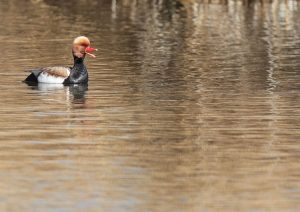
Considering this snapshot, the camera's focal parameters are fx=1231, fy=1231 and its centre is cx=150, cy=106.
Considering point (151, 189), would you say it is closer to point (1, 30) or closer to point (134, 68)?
point (134, 68)

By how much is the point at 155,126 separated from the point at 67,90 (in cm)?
691

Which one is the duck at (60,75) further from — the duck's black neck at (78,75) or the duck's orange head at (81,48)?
the duck's orange head at (81,48)

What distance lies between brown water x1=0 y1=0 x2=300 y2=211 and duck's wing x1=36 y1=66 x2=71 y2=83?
64 cm

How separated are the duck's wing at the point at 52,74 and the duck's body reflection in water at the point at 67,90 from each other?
156 mm

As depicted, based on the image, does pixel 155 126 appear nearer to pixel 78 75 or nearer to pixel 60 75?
pixel 78 75

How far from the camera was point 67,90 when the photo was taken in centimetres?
2511

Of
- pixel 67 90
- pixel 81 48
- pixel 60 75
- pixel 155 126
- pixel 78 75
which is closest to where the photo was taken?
pixel 155 126

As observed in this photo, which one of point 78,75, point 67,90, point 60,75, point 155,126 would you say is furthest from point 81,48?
point 155,126

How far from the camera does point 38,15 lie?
Answer: 51.5 meters

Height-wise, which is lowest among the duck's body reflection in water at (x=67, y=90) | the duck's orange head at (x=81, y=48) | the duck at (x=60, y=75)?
the duck's body reflection in water at (x=67, y=90)

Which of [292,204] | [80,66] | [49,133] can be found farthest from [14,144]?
[80,66]

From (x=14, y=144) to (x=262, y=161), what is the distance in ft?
11.5

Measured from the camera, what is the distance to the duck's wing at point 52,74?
1018 inches

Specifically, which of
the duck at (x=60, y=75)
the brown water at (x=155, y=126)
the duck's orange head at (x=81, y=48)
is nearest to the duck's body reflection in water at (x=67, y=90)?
the brown water at (x=155, y=126)
